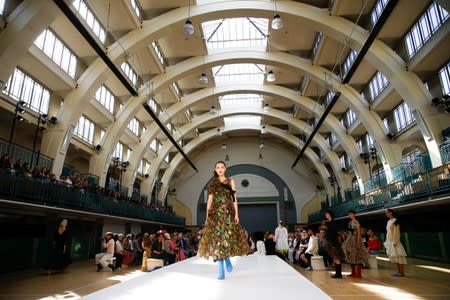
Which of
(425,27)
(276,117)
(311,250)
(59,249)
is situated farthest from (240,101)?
(59,249)

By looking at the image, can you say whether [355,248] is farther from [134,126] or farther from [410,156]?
[134,126]

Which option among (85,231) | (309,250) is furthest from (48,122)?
(309,250)

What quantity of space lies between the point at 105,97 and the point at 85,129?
2813mm

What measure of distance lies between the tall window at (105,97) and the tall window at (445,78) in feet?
68.5

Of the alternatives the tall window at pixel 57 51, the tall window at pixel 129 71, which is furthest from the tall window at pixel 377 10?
the tall window at pixel 57 51

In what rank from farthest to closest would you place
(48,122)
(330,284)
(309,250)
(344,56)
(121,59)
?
(344,56) → (121,59) → (48,122) → (309,250) → (330,284)

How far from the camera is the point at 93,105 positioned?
66.9 feet

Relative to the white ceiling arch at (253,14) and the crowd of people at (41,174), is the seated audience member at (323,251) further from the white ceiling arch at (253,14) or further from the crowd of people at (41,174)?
the crowd of people at (41,174)

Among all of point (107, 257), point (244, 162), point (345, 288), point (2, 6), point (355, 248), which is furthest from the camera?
point (244, 162)

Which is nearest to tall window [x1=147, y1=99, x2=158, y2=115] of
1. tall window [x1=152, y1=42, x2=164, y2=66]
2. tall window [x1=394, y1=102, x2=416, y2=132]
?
tall window [x1=152, y1=42, x2=164, y2=66]

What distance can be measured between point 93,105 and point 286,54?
45.0 ft

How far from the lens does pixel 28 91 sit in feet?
53.2

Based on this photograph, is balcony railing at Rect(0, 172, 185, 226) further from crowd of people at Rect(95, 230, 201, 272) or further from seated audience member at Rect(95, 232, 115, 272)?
seated audience member at Rect(95, 232, 115, 272)

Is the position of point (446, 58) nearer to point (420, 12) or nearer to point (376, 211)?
point (420, 12)
